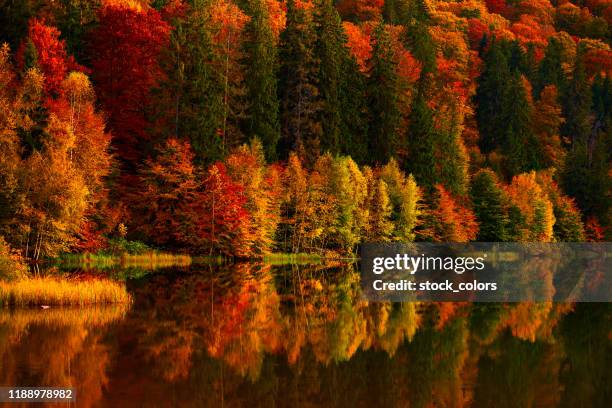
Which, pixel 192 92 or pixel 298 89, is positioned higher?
pixel 298 89

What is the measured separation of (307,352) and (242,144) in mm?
50453

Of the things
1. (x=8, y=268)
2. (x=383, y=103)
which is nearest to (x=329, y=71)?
(x=383, y=103)

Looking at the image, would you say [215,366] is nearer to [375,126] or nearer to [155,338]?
[155,338]

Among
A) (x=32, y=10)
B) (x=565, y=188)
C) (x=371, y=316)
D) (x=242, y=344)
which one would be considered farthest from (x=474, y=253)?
(x=242, y=344)

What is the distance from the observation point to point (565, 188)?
115938 mm

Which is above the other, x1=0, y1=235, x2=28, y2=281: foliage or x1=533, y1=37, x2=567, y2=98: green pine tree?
x1=533, y1=37, x2=567, y2=98: green pine tree

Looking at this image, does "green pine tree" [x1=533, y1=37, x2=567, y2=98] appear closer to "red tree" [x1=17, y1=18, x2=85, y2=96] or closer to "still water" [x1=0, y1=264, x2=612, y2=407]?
"red tree" [x1=17, y1=18, x2=85, y2=96]

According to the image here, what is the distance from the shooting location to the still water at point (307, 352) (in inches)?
808

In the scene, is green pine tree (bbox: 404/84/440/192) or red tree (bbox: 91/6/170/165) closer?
red tree (bbox: 91/6/170/165)

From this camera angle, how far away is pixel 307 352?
25.9 metres

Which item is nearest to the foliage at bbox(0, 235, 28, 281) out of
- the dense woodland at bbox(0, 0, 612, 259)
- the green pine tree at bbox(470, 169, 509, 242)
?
the dense woodland at bbox(0, 0, 612, 259)

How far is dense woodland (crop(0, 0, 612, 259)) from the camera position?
2186 inches

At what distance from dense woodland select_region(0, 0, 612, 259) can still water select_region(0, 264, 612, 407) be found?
10910mm

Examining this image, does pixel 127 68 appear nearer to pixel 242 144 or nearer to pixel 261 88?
pixel 242 144
